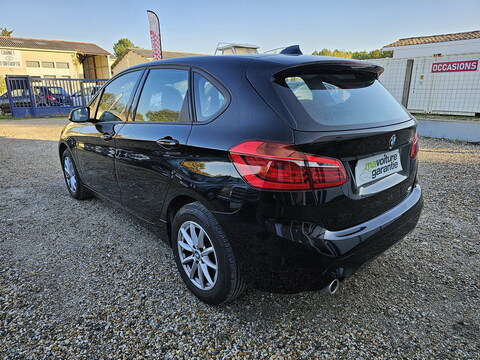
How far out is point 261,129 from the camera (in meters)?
1.84

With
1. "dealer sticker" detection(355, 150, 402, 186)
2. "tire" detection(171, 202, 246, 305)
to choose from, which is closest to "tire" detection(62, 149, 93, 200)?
"tire" detection(171, 202, 246, 305)

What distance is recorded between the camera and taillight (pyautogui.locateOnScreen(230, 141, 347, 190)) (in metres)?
1.74

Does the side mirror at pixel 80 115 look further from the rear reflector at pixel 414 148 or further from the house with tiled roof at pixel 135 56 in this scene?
the house with tiled roof at pixel 135 56

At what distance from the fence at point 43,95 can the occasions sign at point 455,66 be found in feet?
51.7

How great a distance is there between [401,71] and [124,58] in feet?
118

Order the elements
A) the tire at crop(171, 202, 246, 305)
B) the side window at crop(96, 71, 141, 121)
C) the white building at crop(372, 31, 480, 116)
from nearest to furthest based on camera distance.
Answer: the tire at crop(171, 202, 246, 305) < the side window at crop(96, 71, 141, 121) < the white building at crop(372, 31, 480, 116)

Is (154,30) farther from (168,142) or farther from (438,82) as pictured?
(168,142)

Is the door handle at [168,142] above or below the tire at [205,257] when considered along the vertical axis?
above

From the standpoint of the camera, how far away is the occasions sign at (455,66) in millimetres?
10062

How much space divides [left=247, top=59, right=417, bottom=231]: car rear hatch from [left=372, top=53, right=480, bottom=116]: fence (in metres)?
8.82

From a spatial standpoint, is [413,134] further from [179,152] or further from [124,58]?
[124,58]

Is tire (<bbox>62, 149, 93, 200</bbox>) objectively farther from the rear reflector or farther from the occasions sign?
the occasions sign

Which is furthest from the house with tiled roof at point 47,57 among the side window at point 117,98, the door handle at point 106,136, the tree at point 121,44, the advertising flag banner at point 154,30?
the tree at point 121,44

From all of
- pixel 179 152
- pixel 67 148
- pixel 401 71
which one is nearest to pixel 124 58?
pixel 401 71
